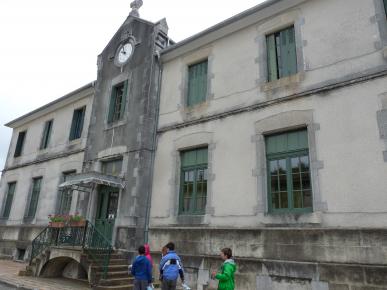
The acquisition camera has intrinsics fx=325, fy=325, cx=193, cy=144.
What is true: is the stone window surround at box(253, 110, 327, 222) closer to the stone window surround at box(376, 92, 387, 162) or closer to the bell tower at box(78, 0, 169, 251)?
the stone window surround at box(376, 92, 387, 162)

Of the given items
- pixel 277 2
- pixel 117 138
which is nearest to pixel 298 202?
pixel 277 2

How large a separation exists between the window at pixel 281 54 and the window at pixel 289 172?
6.02 feet

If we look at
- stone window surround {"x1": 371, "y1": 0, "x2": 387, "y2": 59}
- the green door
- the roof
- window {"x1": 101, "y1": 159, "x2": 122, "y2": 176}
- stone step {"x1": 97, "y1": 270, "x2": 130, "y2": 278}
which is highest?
the roof

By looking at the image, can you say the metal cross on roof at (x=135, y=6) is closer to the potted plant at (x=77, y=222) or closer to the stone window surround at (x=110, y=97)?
the stone window surround at (x=110, y=97)

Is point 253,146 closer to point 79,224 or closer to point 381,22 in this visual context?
point 381,22

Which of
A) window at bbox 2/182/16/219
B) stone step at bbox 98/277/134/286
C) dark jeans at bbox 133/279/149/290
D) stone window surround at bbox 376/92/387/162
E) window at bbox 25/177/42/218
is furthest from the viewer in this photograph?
window at bbox 2/182/16/219

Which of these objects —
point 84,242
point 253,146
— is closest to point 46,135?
point 84,242

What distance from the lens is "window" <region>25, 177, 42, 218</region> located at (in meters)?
15.6

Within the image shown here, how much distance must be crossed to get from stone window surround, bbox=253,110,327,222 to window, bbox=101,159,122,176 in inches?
212

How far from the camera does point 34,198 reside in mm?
15906

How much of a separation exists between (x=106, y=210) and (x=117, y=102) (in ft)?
14.3

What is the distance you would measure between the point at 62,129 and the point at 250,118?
34.4ft

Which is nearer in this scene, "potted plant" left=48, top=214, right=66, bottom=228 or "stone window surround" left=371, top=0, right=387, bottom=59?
"stone window surround" left=371, top=0, right=387, bottom=59

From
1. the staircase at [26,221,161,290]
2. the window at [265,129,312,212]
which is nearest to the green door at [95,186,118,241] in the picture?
the staircase at [26,221,161,290]
